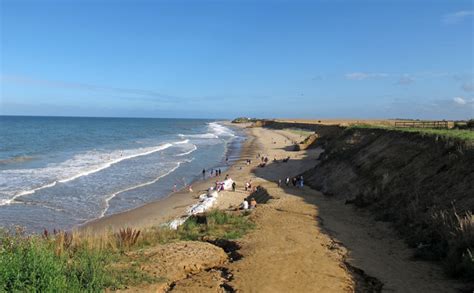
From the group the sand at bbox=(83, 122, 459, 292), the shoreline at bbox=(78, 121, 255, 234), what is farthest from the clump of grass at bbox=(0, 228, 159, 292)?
the shoreline at bbox=(78, 121, 255, 234)

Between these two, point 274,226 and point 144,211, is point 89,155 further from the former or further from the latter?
point 274,226

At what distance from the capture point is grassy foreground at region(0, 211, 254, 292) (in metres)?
7.50

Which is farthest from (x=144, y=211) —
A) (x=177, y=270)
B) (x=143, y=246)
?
(x=177, y=270)

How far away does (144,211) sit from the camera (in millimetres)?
23828

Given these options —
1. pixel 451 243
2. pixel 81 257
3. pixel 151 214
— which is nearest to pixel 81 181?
pixel 151 214

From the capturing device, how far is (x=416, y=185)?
16.9 meters

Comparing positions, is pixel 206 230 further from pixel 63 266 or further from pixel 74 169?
pixel 74 169

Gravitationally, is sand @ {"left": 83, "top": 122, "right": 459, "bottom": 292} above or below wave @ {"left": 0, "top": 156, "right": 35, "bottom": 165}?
above

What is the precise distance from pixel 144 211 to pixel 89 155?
31555 millimetres

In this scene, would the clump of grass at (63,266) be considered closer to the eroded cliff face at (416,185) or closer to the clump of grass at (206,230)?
the clump of grass at (206,230)

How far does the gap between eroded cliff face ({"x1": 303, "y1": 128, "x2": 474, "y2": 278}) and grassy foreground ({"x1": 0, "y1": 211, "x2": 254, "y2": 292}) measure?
5.46m

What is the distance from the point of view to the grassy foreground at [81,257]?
24.6 ft

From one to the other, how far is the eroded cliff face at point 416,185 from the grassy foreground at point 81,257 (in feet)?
17.9

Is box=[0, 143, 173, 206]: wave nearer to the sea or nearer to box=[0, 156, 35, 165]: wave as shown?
the sea
